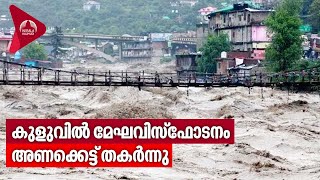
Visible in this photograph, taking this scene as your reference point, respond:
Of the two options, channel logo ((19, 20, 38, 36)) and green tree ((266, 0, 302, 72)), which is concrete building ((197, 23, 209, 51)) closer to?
green tree ((266, 0, 302, 72))

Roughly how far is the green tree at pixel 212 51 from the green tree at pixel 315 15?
1140 cm

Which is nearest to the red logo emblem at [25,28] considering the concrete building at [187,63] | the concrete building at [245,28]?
the concrete building at [245,28]

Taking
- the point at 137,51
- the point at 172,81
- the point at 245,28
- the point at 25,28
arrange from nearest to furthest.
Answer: the point at 25,28, the point at 172,81, the point at 245,28, the point at 137,51

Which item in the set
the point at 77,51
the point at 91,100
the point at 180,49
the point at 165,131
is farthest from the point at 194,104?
the point at 77,51

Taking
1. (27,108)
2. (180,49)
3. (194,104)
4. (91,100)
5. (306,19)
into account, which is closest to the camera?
(27,108)

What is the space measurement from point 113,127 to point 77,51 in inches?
6178

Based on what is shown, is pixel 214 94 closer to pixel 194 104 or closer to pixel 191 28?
pixel 194 104

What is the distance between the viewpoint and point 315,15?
338ft

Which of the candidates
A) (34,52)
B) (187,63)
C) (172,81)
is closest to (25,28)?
(172,81)

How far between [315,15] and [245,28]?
9.38 m

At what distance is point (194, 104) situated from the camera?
62.8 m

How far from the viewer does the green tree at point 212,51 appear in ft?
311

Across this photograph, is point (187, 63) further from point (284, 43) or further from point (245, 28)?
point (284, 43)

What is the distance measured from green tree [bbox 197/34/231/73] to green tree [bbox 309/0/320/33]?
1140 cm
